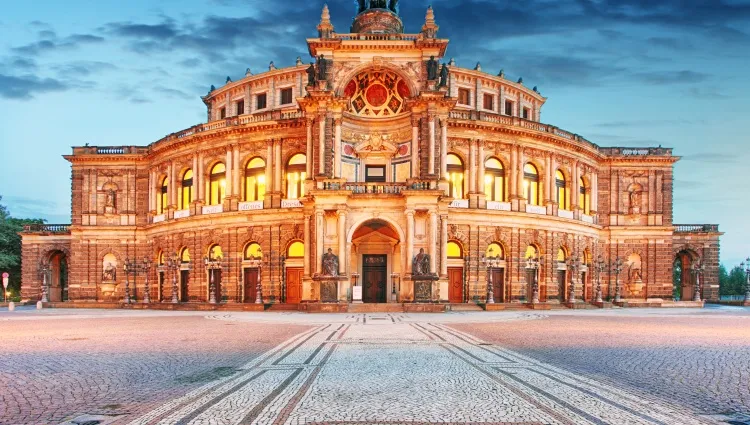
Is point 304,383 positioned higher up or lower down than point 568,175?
lower down

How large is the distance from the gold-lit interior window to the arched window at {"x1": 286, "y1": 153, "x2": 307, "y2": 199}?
16.4 m

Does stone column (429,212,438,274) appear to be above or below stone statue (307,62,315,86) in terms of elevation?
below

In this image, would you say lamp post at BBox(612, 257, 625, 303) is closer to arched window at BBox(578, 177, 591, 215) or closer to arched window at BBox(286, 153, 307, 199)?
arched window at BBox(578, 177, 591, 215)

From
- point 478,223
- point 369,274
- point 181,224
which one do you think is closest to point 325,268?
point 369,274

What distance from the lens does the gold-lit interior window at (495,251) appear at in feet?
170

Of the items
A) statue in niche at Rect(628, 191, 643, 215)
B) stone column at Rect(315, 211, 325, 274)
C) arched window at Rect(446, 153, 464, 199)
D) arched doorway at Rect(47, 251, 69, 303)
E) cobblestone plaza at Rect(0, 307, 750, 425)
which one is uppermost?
arched window at Rect(446, 153, 464, 199)

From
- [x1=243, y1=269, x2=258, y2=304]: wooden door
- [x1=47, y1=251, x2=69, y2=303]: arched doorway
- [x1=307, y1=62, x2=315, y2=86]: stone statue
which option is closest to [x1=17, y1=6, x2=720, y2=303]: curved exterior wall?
[x1=243, y1=269, x2=258, y2=304]: wooden door

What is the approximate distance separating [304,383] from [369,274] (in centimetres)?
3612

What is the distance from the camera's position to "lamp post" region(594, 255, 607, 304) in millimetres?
53294

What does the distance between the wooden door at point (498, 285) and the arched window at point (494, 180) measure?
6261 millimetres

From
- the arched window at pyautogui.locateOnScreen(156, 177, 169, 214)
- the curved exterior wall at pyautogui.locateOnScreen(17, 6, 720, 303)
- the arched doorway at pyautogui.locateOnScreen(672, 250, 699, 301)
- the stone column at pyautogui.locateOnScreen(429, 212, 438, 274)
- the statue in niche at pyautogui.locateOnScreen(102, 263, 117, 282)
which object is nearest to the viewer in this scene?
the stone column at pyautogui.locateOnScreen(429, 212, 438, 274)

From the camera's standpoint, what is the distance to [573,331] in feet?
80.9

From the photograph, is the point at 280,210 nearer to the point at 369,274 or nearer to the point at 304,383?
the point at 369,274

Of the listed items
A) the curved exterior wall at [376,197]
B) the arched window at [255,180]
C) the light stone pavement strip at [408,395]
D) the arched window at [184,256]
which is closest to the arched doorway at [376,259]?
the curved exterior wall at [376,197]
